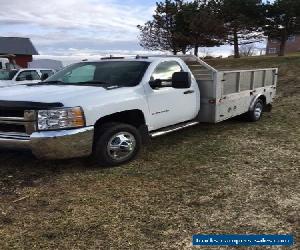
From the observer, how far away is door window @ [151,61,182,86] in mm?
6902

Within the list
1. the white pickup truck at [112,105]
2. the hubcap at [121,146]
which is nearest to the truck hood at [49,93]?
the white pickup truck at [112,105]

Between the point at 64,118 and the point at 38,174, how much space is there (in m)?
0.97

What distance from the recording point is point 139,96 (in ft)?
20.8

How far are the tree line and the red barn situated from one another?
17637mm

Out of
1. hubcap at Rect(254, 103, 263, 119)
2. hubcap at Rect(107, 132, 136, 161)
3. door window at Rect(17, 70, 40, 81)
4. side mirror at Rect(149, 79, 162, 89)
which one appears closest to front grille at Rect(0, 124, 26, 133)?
hubcap at Rect(107, 132, 136, 161)

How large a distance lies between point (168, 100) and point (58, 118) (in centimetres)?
215

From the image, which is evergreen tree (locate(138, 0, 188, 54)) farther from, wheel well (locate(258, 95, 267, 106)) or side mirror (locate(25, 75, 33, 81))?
wheel well (locate(258, 95, 267, 106))

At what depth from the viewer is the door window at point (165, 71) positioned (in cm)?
690

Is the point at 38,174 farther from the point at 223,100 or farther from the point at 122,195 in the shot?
the point at 223,100

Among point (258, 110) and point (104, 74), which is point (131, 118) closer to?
point (104, 74)

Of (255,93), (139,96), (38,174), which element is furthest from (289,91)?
(38,174)

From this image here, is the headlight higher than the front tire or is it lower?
higher

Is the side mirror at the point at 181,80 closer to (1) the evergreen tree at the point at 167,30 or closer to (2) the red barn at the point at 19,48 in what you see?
(1) the evergreen tree at the point at 167,30

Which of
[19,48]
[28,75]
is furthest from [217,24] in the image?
[19,48]
